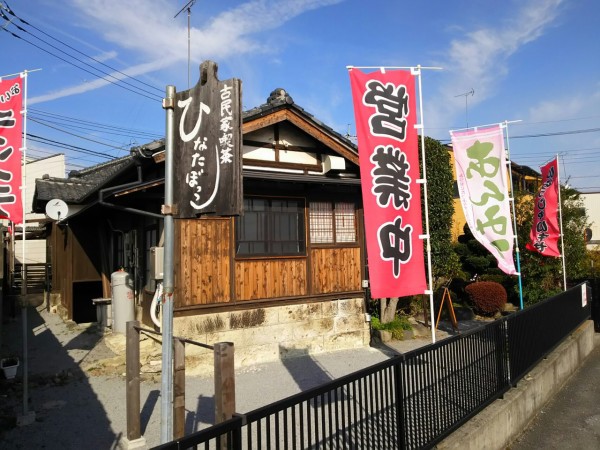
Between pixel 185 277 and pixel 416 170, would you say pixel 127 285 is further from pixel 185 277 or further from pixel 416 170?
pixel 416 170

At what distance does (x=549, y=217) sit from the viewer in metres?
12.1

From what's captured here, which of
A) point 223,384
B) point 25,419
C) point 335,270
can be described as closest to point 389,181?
point 223,384

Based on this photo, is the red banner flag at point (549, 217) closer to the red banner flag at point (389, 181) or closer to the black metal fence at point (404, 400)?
the black metal fence at point (404, 400)

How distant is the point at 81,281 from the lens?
13523 mm

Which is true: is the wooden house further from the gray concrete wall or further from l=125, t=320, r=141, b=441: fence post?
the gray concrete wall

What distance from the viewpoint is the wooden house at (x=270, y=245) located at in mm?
8680

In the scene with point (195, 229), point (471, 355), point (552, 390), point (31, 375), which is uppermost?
point (195, 229)

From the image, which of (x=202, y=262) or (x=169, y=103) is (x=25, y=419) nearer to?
(x=202, y=262)

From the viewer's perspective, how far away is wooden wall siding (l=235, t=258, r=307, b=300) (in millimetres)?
9188

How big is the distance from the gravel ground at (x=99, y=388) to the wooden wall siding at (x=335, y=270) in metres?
1.53

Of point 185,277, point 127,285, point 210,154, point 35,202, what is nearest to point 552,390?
point 185,277

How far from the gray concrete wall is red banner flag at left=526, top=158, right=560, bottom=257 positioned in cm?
302

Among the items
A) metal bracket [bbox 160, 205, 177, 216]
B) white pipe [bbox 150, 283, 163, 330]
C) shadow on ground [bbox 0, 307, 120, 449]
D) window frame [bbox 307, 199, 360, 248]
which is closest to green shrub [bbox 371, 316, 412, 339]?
window frame [bbox 307, 199, 360, 248]

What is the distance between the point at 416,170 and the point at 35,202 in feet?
Answer: 42.3
